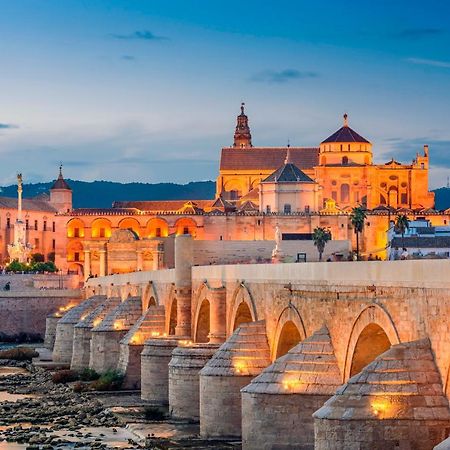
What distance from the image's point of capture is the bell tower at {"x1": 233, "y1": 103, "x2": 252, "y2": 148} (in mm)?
154125

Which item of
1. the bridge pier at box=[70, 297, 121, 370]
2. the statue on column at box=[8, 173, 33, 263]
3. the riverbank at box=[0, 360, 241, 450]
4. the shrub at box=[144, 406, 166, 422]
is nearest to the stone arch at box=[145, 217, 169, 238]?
the statue on column at box=[8, 173, 33, 263]

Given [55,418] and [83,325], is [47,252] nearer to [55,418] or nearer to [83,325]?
[83,325]

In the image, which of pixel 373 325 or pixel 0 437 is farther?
pixel 0 437

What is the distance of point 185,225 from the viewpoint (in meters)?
127

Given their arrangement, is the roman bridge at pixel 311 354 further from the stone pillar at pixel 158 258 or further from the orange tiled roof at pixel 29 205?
the orange tiled roof at pixel 29 205

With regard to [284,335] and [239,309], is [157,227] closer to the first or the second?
[239,309]

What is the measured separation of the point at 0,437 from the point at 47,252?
10218cm

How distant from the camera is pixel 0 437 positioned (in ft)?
116

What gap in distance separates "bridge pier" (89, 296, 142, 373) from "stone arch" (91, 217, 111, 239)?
76.2 metres

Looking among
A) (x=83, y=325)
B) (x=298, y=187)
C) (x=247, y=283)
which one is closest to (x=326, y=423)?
(x=247, y=283)

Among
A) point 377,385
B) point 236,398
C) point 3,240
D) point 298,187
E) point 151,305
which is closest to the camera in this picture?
point 377,385

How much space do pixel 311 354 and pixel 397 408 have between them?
5807mm

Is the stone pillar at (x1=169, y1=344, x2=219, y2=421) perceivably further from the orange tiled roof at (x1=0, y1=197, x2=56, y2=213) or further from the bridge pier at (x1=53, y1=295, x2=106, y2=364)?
the orange tiled roof at (x1=0, y1=197, x2=56, y2=213)

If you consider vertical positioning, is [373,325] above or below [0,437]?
above
